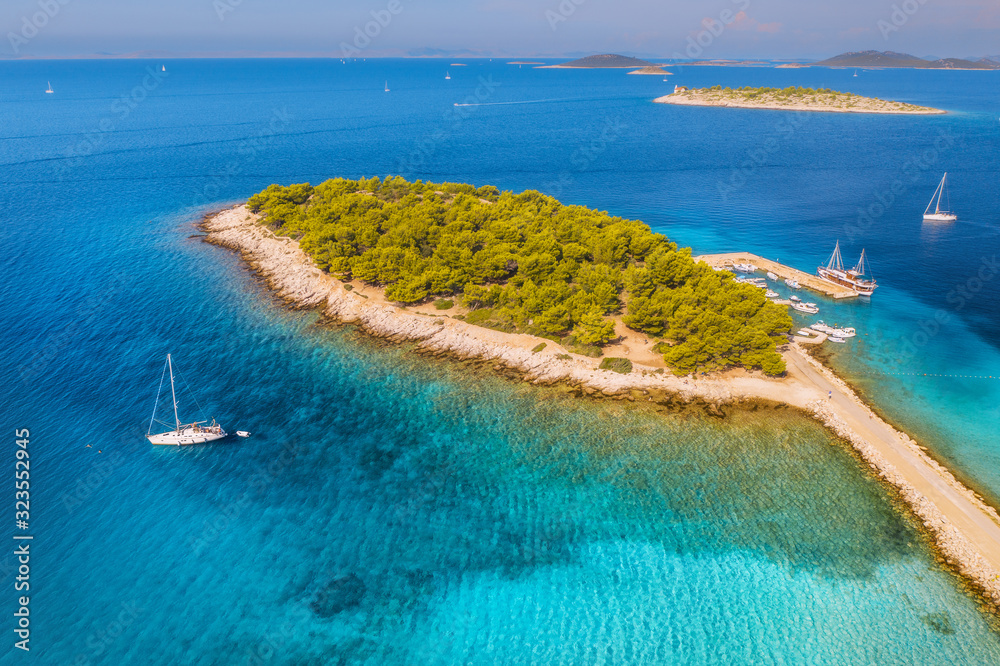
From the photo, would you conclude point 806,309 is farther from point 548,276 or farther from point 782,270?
point 548,276

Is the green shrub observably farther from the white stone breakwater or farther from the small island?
the small island

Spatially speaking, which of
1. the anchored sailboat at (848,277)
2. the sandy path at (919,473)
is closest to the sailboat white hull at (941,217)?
the anchored sailboat at (848,277)

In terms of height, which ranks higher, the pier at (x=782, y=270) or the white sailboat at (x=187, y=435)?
the pier at (x=782, y=270)

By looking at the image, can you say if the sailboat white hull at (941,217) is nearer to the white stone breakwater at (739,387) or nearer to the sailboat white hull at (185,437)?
the white stone breakwater at (739,387)

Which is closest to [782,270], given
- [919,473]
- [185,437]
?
[919,473]

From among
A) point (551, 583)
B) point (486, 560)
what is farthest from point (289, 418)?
point (551, 583)

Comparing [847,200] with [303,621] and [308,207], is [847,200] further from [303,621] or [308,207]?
[303,621]
